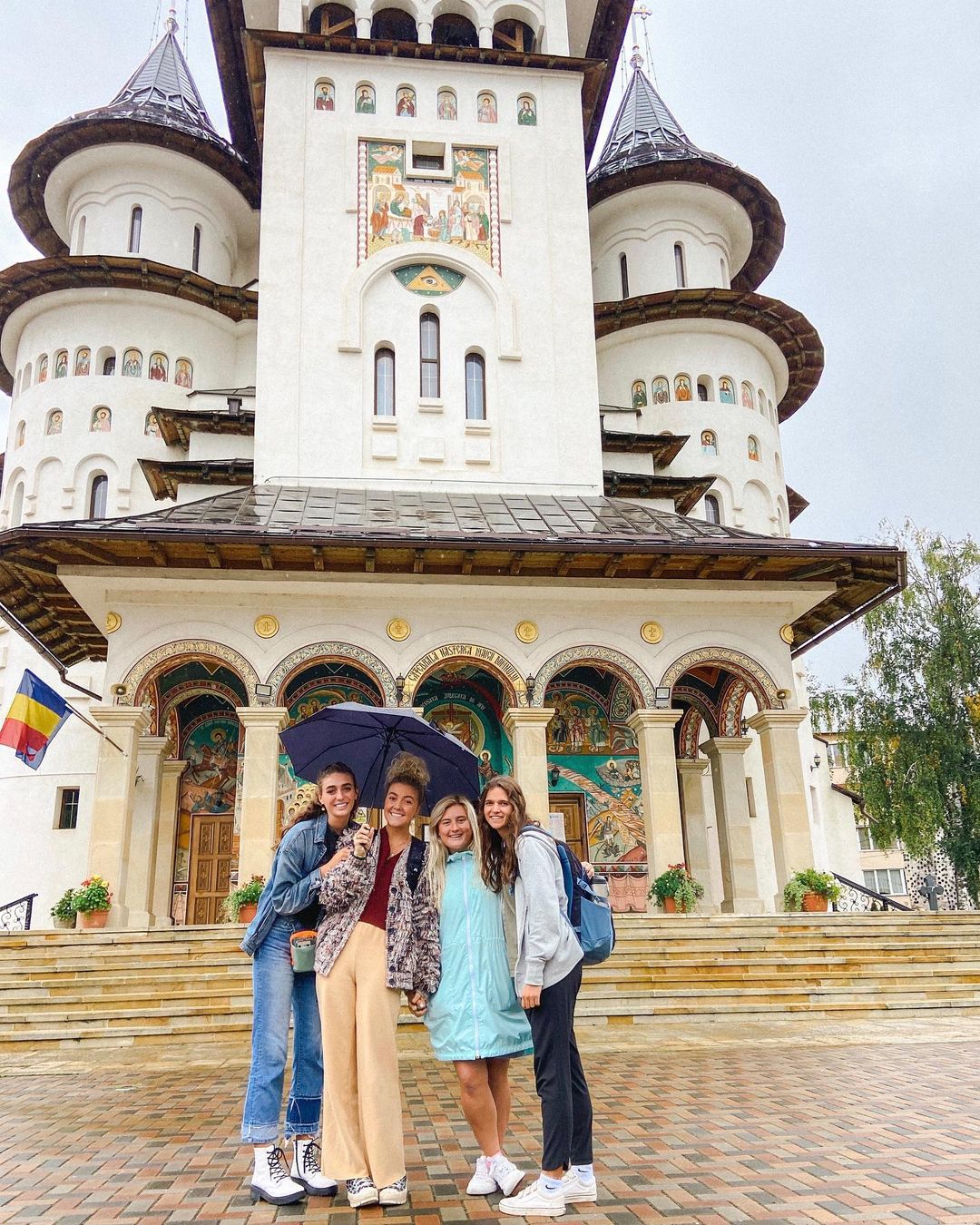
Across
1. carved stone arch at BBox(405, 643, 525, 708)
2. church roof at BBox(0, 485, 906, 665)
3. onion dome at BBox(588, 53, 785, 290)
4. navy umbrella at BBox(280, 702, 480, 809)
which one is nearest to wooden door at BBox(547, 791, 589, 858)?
carved stone arch at BBox(405, 643, 525, 708)

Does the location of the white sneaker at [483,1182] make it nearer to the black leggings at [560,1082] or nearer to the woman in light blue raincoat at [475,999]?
the woman in light blue raincoat at [475,999]

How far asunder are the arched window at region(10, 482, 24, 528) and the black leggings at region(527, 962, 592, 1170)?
828 inches

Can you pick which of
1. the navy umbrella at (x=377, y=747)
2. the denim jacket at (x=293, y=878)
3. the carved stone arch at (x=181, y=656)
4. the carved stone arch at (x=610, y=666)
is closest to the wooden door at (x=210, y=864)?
the carved stone arch at (x=181, y=656)

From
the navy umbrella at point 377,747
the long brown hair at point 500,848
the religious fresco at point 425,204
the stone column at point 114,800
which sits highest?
the religious fresco at point 425,204

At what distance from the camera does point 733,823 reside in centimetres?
1867

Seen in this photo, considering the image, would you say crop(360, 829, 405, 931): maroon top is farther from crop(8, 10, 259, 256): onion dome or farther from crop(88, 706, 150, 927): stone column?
crop(8, 10, 259, 256): onion dome

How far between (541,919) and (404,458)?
1541 cm

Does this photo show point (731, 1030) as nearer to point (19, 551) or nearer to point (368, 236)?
point (19, 551)

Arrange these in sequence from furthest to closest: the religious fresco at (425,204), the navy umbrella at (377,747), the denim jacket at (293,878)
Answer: the religious fresco at (425,204) → the navy umbrella at (377,747) → the denim jacket at (293,878)

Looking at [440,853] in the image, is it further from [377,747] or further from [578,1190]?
[578,1190]

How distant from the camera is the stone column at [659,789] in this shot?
1504cm

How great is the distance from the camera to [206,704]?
61.1ft

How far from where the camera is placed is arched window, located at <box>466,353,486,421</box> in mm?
19844

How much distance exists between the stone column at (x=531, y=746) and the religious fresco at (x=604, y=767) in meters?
2.61
